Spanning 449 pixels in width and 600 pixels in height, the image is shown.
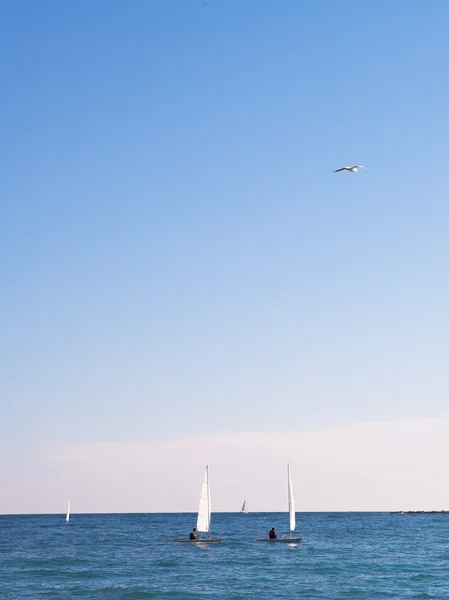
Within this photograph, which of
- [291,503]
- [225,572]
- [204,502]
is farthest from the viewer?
[291,503]

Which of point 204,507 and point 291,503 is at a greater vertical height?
point 291,503

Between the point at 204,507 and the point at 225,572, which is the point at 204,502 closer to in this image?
the point at 204,507

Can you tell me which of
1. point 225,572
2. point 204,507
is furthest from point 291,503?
point 225,572

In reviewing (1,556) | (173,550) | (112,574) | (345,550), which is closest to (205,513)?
(173,550)

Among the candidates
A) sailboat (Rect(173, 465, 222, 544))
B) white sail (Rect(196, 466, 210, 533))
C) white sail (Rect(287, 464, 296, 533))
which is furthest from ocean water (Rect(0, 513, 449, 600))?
white sail (Rect(287, 464, 296, 533))

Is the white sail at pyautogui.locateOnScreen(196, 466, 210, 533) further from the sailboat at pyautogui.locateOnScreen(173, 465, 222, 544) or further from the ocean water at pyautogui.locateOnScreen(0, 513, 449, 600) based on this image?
the ocean water at pyautogui.locateOnScreen(0, 513, 449, 600)

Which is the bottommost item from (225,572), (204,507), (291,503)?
(225,572)

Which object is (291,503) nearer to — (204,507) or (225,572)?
(204,507)

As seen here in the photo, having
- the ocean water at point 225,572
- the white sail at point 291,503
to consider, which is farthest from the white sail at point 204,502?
the white sail at point 291,503

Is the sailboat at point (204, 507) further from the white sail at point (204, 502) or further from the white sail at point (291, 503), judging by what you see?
the white sail at point (291, 503)

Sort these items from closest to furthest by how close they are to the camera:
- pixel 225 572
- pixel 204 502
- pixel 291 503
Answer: pixel 225 572 → pixel 204 502 → pixel 291 503

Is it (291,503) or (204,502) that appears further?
(291,503)

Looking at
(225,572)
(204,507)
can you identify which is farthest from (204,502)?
(225,572)

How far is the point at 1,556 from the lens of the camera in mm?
88812
